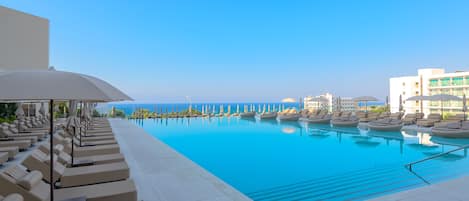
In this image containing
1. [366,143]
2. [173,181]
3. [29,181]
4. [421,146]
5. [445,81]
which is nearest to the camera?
[29,181]

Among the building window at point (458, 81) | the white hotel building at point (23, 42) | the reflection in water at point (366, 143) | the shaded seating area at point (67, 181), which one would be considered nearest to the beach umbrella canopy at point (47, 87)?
the shaded seating area at point (67, 181)

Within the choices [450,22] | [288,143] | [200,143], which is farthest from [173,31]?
[450,22]

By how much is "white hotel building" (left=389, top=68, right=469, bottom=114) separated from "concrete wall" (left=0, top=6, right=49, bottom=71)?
111ft

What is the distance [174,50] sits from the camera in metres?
21.8

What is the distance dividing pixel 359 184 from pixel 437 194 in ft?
4.59

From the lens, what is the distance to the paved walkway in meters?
3.37

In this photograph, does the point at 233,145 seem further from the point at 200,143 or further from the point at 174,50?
the point at 174,50

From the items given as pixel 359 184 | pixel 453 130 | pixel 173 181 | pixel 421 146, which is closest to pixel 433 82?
Answer: pixel 453 130

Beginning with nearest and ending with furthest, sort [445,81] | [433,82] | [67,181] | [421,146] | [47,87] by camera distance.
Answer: [47,87] → [67,181] → [421,146] → [445,81] → [433,82]

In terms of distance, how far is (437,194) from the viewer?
11.5 ft

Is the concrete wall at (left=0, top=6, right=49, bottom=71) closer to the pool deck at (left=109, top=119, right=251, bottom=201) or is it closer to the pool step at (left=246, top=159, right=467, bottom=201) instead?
the pool deck at (left=109, top=119, right=251, bottom=201)

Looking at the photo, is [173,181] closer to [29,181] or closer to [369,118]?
[29,181]

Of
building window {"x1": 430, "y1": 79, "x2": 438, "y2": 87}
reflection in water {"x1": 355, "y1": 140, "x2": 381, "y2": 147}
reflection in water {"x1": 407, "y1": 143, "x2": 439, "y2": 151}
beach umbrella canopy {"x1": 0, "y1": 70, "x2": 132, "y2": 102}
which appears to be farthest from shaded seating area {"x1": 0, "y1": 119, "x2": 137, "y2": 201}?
building window {"x1": 430, "y1": 79, "x2": 438, "y2": 87}

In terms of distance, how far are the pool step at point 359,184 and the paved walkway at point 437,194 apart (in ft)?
1.99
